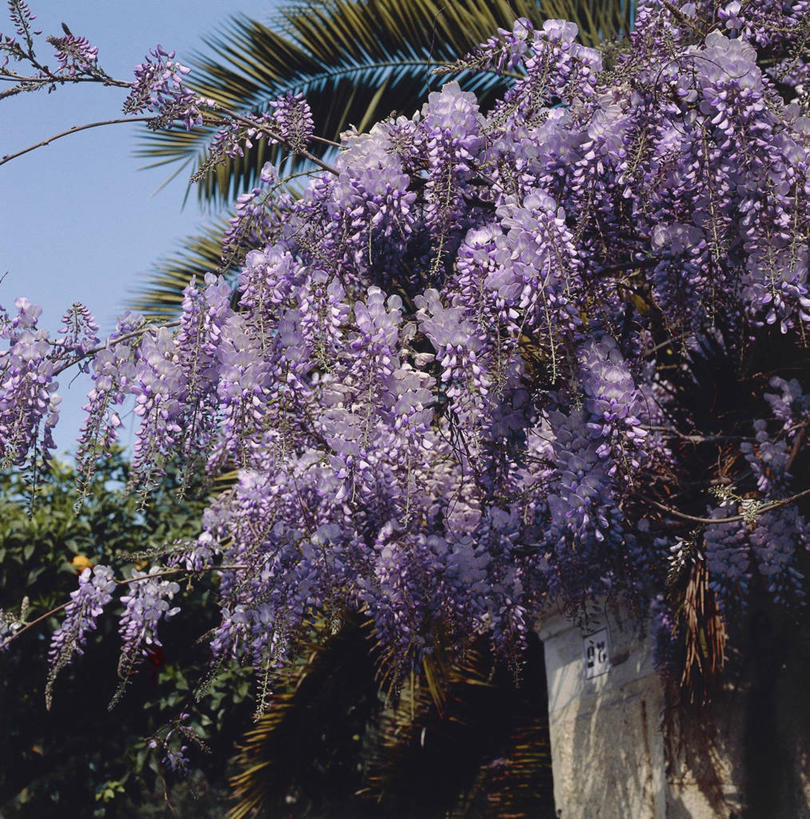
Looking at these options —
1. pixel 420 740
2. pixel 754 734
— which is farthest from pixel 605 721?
pixel 420 740

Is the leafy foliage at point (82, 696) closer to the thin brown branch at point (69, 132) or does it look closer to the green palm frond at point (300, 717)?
the green palm frond at point (300, 717)

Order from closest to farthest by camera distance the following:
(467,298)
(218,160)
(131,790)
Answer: (467,298)
(218,160)
(131,790)

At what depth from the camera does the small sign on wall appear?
483 centimetres

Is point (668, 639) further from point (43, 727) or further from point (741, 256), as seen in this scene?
point (43, 727)

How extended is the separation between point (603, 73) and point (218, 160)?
121 cm

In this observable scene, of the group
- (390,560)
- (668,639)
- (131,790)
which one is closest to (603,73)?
(390,560)

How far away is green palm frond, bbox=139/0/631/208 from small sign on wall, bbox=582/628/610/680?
11.6 feet

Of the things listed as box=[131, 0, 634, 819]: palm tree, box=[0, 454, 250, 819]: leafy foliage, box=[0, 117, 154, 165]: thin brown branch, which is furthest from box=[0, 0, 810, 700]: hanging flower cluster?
box=[0, 454, 250, 819]: leafy foliage

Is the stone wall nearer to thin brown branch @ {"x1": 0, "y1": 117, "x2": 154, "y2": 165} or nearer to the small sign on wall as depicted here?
the small sign on wall

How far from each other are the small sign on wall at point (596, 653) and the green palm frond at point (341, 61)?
3547mm

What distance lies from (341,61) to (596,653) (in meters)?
4.44

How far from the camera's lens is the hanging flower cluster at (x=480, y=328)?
2.70 meters

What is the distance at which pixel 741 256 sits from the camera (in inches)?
113

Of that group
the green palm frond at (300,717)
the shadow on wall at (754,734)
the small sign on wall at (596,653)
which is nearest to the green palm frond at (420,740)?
the green palm frond at (300,717)
